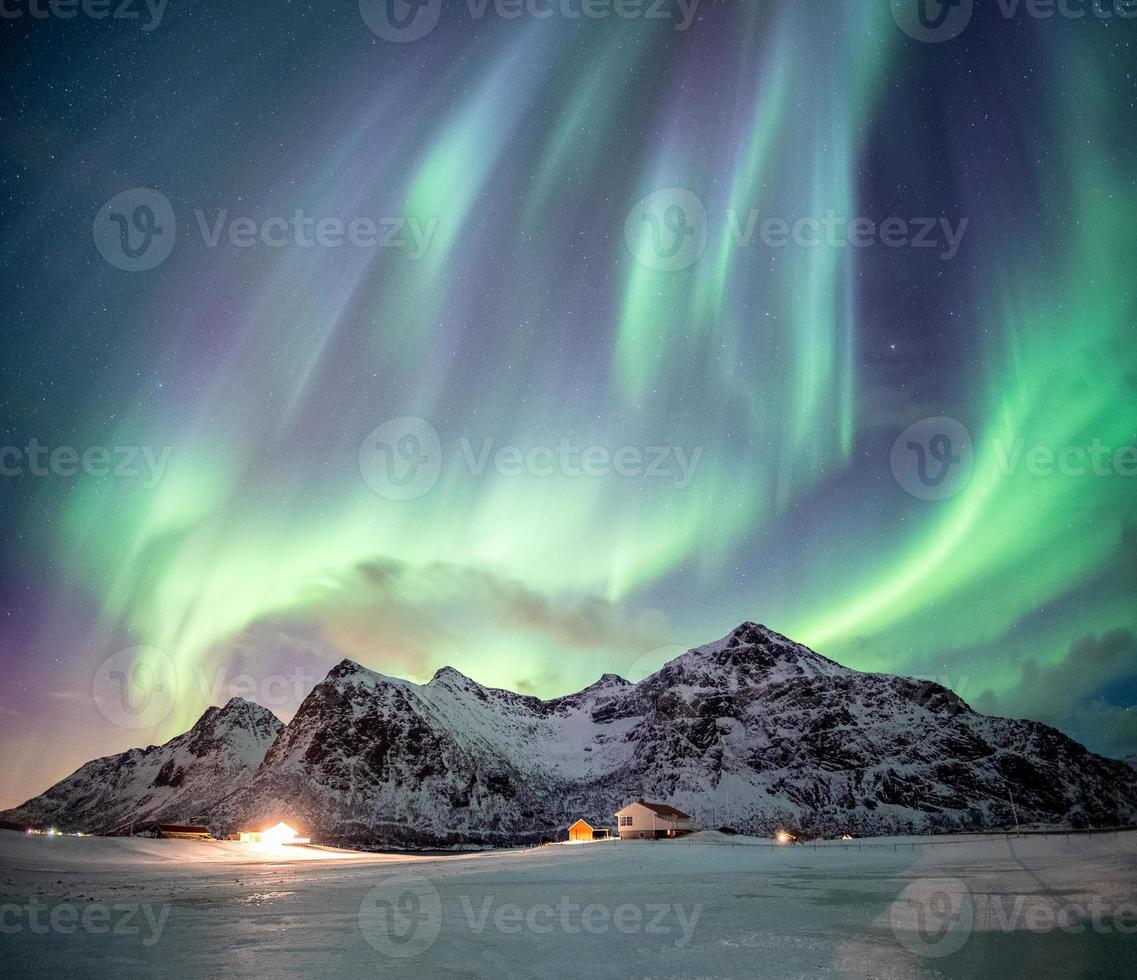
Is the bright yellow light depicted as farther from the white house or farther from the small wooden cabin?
the white house

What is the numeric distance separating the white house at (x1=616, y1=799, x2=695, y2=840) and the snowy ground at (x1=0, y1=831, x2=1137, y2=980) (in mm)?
89751

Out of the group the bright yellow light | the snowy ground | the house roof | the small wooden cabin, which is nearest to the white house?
the house roof

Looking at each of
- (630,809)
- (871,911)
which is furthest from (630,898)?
(630,809)

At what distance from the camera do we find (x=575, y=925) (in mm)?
21875

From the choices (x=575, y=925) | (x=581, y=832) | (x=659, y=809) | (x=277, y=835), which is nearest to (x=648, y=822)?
(x=659, y=809)

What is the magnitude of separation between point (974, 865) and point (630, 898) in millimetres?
30778

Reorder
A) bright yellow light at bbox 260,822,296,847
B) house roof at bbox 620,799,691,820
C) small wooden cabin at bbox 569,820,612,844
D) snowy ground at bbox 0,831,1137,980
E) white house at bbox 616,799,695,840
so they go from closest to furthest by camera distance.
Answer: snowy ground at bbox 0,831,1137,980 → bright yellow light at bbox 260,822,296,847 → small wooden cabin at bbox 569,820,612,844 → white house at bbox 616,799,695,840 → house roof at bbox 620,799,691,820

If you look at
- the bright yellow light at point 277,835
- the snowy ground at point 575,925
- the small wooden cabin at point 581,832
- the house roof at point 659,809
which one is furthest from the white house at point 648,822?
the snowy ground at point 575,925

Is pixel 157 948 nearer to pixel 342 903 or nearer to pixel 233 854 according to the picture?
pixel 342 903

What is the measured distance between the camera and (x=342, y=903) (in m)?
26.0

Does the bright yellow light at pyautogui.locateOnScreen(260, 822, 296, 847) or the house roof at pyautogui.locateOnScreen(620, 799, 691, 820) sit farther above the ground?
the bright yellow light at pyautogui.locateOnScreen(260, 822, 296, 847)

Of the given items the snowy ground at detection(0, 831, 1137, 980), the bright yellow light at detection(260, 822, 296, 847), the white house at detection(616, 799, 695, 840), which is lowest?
the white house at detection(616, 799, 695, 840)

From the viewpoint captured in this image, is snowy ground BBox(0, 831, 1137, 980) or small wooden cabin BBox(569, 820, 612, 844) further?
small wooden cabin BBox(569, 820, 612, 844)

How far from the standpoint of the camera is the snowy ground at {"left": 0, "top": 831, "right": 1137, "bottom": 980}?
609 inches
